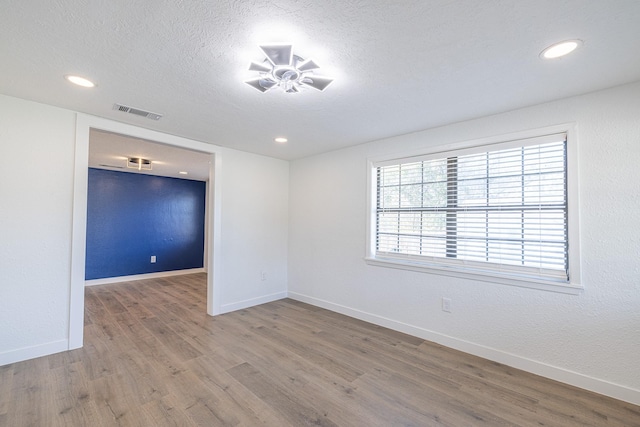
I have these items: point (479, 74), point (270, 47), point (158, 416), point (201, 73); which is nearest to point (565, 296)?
point (479, 74)

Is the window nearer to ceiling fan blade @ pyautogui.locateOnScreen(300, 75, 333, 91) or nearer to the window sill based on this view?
the window sill

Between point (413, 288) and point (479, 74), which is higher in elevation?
point (479, 74)

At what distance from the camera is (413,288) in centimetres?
321

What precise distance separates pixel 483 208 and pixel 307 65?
2174mm

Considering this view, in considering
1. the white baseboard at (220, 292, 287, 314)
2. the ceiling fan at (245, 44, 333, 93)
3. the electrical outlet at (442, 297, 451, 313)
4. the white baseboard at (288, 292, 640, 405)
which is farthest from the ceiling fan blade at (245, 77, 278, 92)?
the white baseboard at (220, 292, 287, 314)

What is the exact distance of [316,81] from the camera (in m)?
1.99

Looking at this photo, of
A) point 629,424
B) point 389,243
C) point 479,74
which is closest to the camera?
point 629,424

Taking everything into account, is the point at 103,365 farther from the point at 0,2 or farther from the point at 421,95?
the point at 421,95

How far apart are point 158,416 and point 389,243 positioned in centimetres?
277

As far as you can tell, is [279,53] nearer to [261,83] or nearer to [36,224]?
[261,83]

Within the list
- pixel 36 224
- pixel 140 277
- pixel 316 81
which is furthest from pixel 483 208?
pixel 140 277

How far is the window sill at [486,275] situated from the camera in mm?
2307

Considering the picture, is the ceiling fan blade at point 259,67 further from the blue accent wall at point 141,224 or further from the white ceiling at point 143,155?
the blue accent wall at point 141,224

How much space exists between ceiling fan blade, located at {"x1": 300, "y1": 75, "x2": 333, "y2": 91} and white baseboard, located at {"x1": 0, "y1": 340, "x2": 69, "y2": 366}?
10.9 feet
